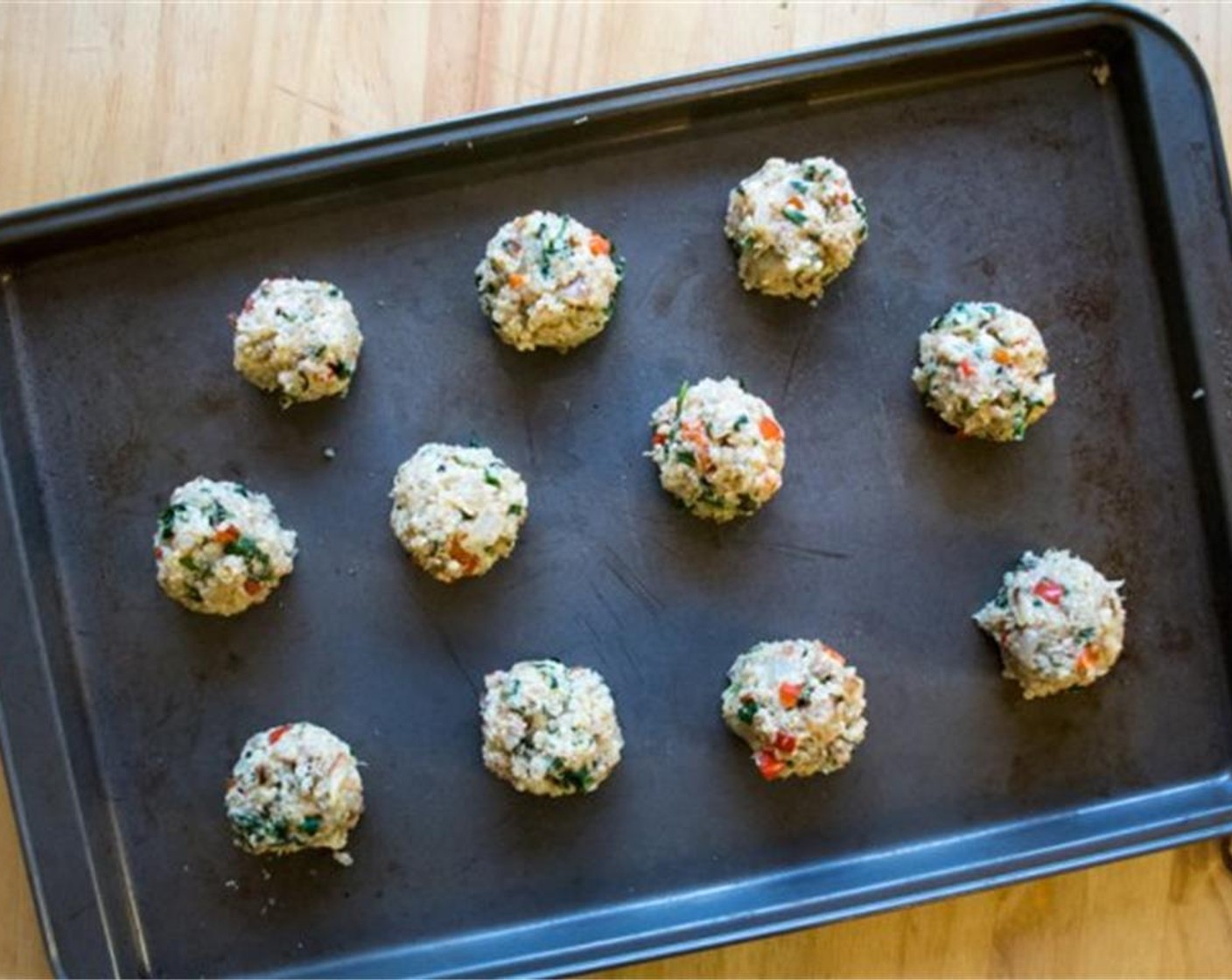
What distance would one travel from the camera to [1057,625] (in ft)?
8.46

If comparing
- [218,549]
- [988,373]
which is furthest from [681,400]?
[218,549]

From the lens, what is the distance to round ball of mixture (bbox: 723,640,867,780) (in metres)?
2.55

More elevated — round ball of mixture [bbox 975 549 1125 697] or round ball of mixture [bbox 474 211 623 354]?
round ball of mixture [bbox 474 211 623 354]

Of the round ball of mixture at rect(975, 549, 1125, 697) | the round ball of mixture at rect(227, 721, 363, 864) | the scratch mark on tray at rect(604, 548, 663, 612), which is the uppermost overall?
the scratch mark on tray at rect(604, 548, 663, 612)

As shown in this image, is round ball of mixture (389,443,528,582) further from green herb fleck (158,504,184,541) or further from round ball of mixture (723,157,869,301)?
round ball of mixture (723,157,869,301)

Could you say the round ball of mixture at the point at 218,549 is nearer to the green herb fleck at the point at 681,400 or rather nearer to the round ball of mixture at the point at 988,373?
the green herb fleck at the point at 681,400

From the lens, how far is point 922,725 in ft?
8.74

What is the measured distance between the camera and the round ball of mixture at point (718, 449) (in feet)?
8.44

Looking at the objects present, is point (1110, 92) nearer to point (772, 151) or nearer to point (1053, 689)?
point (772, 151)

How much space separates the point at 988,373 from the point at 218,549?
1.50 meters

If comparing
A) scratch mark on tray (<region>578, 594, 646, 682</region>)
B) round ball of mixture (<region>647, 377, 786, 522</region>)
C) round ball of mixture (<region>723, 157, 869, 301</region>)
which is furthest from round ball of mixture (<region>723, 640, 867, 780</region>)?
round ball of mixture (<region>723, 157, 869, 301</region>)

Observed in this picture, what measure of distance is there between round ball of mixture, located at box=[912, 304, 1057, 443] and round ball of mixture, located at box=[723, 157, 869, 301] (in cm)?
26

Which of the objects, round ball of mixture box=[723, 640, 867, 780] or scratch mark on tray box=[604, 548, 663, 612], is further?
scratch mark on tray box=[604, 548, 663, 612]

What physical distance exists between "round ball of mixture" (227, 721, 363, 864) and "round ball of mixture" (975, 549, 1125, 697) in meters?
1.29
